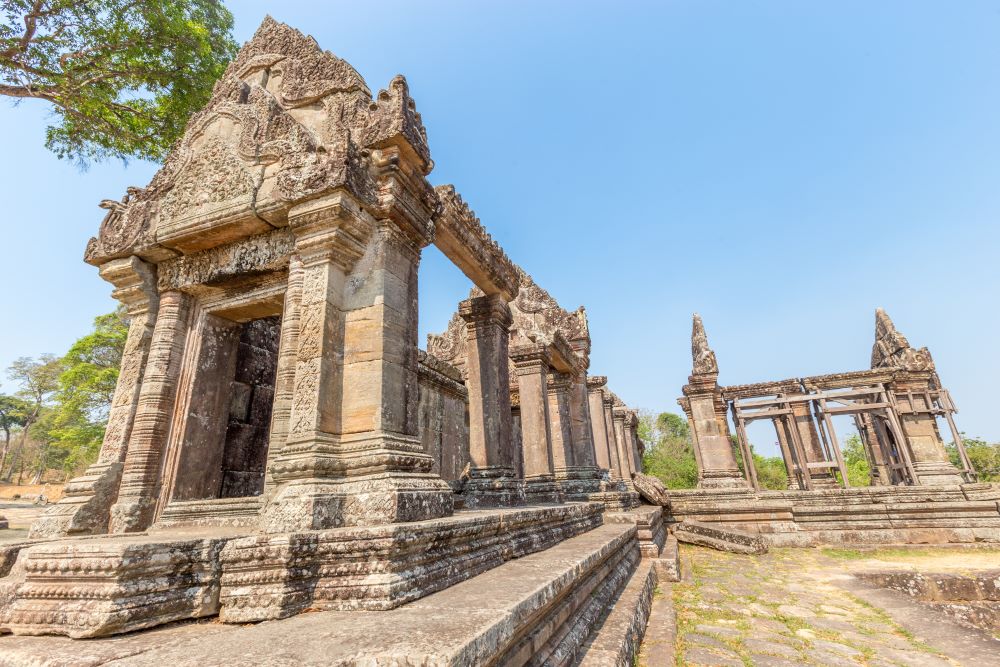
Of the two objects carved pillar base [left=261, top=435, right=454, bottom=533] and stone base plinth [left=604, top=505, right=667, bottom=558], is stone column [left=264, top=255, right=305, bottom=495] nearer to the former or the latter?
carved pillar base [left=261, top=435, right=454, bottom=533]

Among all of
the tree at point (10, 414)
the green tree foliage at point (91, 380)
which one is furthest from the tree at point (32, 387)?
the green tree foliage at point (91, 380)

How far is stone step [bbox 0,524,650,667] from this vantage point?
5.18 ft

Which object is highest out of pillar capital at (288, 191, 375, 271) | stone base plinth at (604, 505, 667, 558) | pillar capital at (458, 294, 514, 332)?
pillar capital at (458, 294, 514, 332)

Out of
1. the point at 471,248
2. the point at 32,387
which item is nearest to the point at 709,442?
the point at 471,248

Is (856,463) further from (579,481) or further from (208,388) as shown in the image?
(208,388)

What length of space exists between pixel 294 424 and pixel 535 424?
584 centimetres

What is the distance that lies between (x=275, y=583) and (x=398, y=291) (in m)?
2.52

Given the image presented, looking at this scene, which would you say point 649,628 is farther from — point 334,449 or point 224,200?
point 224,200

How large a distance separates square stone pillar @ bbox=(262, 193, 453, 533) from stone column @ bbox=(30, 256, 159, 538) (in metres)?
2.21

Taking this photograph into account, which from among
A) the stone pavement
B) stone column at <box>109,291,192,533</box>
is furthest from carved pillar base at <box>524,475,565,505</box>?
stone column at <box>109,291,192,533</box>

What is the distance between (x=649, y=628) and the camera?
13.4 feet

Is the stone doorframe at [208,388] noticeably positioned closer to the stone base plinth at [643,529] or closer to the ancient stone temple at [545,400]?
the ancient stone temple at [545,400]

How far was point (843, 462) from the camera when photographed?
1453 centimetres

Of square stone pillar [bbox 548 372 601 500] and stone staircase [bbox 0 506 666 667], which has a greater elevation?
square stone pillar [bbox 548 372 601 500]
